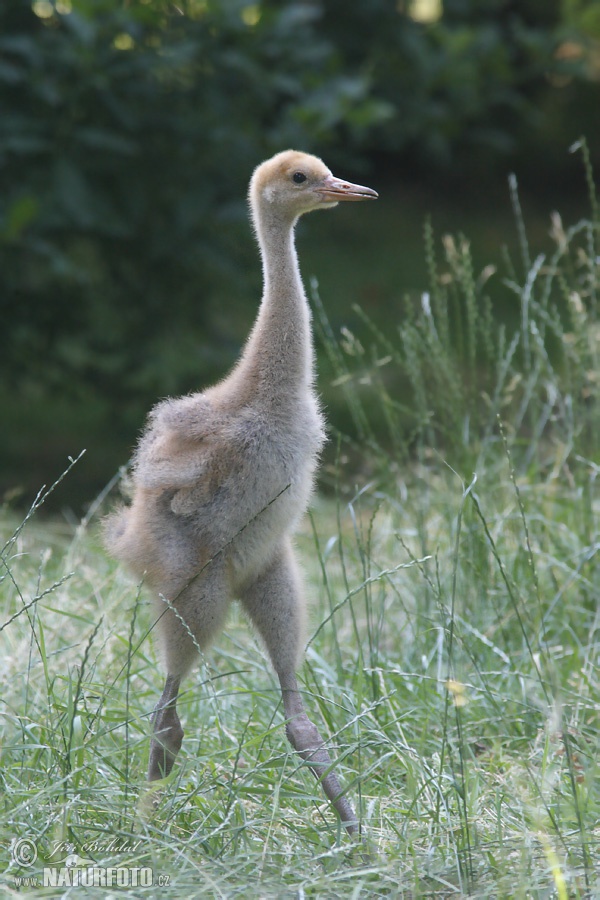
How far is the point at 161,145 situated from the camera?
597 cm

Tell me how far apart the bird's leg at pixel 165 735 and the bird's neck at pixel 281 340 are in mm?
763

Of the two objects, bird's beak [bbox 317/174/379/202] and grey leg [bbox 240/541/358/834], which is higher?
bird's beak [bbox 317/174/379/202]

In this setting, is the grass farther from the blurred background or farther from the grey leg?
the blurred background

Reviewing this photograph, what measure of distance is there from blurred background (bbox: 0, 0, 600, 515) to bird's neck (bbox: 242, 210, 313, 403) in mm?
1227

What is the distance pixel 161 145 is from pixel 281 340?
11.4 feet

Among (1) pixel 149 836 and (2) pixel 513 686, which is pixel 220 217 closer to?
(2) pixel 513 686

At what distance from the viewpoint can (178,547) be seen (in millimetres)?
2787

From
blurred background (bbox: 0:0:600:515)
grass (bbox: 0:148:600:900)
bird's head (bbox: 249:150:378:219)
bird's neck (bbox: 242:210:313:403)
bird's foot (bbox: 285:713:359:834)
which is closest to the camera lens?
grass (bbox: 0:148:600:900)

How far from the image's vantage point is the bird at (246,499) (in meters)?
2.74

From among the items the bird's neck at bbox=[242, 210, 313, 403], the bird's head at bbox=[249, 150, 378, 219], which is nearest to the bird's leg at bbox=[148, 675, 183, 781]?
the bird's neck at bbox=[242, 210, 313, 403]

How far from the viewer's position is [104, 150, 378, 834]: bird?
2744 mm

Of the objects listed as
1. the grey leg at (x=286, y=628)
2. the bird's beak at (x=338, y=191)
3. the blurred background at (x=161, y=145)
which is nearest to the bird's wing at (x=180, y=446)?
the grey leg at (x=286, y=628)

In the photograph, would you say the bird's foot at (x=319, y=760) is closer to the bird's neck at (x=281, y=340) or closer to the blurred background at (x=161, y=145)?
the bird's neck at (x=281, y=340)

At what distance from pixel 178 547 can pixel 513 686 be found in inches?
53.2
